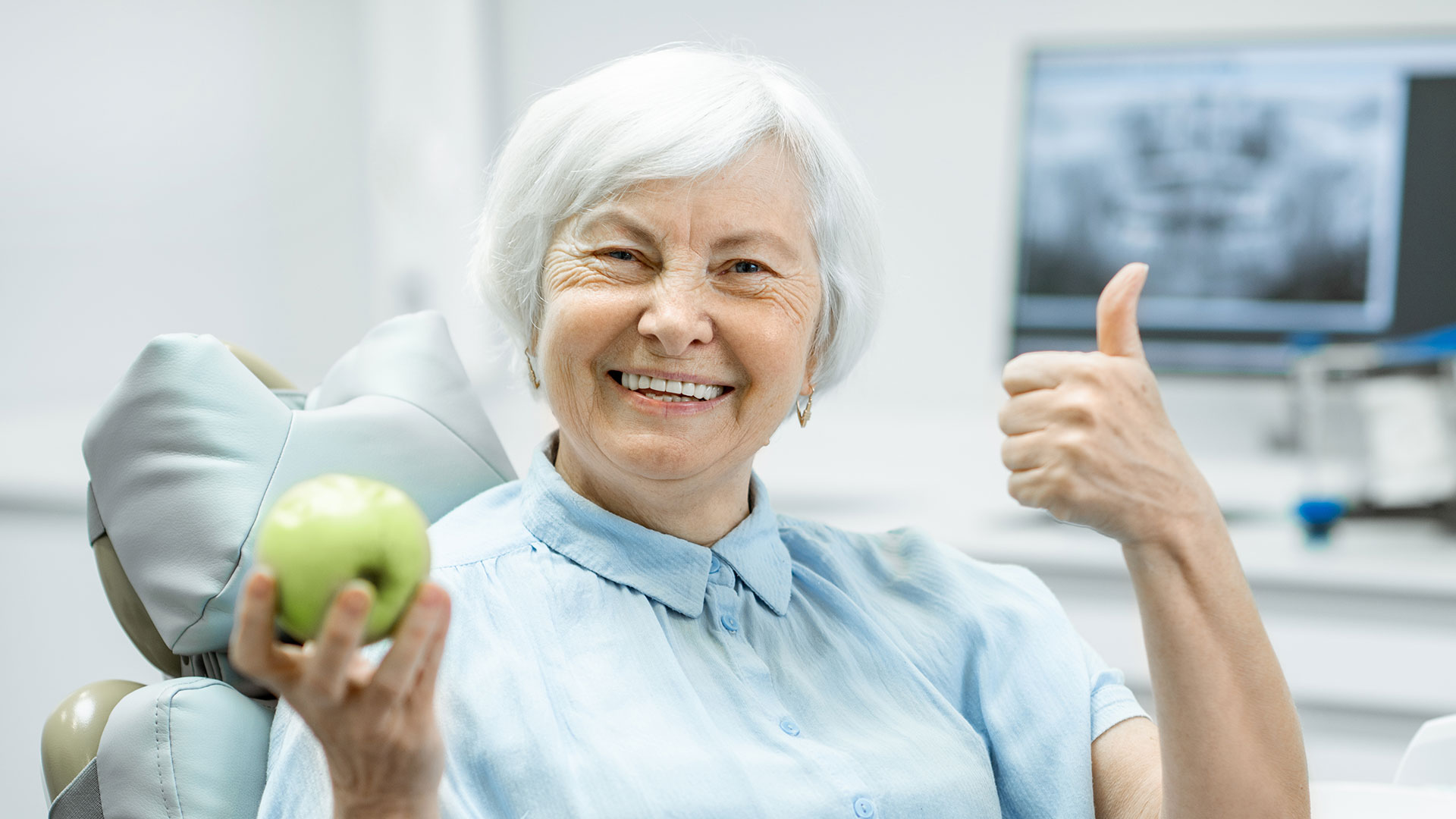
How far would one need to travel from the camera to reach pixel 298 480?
3.34 ft

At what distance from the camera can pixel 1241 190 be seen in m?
2.39

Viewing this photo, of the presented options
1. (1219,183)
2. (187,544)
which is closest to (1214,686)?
(187,544)

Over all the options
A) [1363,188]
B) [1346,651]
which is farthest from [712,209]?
[1363,188]

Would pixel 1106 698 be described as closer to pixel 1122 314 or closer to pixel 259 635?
pixel 1122 314

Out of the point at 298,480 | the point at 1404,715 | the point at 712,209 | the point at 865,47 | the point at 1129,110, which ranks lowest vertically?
the point at 1404,715

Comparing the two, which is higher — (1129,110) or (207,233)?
(1129,110)

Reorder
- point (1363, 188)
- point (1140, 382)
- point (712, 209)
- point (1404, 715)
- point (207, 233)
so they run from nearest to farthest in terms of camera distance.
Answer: point (1140, 382) → point (712, 209) → point (1404, 715) → point (1363, 188) → point (207, 233)

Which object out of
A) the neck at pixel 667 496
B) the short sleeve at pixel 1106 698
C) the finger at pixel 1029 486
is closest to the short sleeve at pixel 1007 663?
the short sleeve at pixel 1106 698

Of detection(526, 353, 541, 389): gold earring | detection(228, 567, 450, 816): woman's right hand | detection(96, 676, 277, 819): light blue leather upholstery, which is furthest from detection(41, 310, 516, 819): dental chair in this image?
detection(228, 567, 450, 816): woman's right hand

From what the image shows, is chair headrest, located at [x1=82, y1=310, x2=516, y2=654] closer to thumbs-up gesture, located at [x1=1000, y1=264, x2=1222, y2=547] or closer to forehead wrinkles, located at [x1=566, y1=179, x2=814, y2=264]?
forehead wrinkles, located at [x1=566, y1=179, x2=814, y2=264]

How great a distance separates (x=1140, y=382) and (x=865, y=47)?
201cm

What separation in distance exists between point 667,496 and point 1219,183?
71.2 inches

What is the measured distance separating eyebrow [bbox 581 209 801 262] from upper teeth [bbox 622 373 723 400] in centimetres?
12

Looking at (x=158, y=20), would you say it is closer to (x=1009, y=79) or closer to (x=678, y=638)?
(x=1009, y=79)
